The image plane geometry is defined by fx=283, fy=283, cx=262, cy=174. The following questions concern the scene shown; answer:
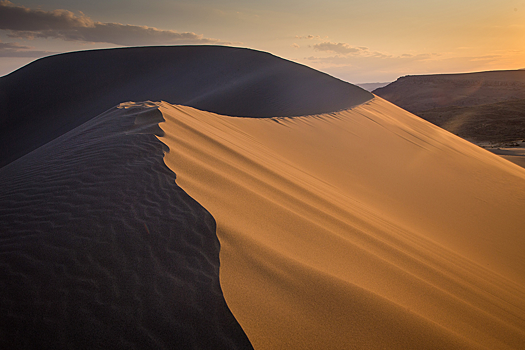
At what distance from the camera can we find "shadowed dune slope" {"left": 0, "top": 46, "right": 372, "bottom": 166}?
62.4 feet

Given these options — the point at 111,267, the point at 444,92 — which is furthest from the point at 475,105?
the point at 111,267

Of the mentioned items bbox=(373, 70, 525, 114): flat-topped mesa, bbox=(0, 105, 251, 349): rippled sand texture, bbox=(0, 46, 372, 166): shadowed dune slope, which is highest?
bbox=(373, 70, 525, 114): flat-topped mesa

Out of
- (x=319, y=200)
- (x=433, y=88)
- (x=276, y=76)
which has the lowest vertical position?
(x=319, y=200)

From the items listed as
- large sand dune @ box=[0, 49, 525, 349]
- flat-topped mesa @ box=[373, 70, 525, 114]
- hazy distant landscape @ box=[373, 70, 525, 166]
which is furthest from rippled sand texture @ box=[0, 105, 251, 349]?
flat-topped mesa @ box=[373, 70, 525, 114]

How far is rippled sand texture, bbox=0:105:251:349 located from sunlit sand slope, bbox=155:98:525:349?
0.50 ft

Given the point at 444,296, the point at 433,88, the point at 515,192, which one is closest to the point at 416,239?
the point at 444,296

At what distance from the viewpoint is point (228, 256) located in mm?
1948

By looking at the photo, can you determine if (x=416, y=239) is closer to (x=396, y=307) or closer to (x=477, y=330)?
(x=477, y=330)

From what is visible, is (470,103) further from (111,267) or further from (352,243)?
(111,267)

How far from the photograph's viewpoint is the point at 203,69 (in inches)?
1112

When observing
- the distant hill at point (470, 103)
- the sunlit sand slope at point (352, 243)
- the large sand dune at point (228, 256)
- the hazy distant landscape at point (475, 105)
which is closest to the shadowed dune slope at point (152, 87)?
the hazy distant landscape at point (475, 105)

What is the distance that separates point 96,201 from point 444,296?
9.91 feet

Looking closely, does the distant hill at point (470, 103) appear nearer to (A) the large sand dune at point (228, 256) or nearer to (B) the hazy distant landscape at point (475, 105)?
(B) the hazy distant landscape at point (475, 105)

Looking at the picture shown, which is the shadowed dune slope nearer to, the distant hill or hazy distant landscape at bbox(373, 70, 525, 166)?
hazy distant landscape at bbox(373, 70, 525, 166)
